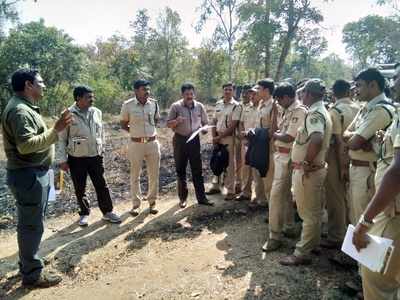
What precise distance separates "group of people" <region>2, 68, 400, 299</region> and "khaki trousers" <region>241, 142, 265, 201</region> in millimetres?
16

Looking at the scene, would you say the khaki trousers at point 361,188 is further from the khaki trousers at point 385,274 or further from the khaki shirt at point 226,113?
the khaki shirt at point 226,113

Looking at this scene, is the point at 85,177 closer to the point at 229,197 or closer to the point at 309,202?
the point at 229,197

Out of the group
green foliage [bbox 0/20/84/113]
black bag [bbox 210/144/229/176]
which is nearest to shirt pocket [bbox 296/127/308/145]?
black bag [bbox 210/144/229/176]

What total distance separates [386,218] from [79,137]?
3910 mm

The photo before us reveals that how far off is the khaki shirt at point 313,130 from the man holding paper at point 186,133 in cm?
219

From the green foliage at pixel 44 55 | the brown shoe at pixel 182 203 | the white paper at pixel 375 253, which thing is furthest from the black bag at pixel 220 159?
the green foliage at pixel 44 55

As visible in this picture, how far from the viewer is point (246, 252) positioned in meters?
4.22

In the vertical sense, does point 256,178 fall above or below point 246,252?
above

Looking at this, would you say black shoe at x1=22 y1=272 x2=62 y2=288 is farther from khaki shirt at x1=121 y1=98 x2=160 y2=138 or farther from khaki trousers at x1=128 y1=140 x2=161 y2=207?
khaki shirt at x1=121 y1=98 x2=160 y2=138

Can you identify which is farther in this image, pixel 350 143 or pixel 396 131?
pixel 350 143

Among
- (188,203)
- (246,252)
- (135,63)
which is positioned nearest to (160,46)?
(135,63)

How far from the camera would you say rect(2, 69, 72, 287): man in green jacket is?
3379 mm

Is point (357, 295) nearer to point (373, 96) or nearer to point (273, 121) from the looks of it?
point (373, 96)

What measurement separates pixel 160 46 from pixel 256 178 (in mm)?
26583
